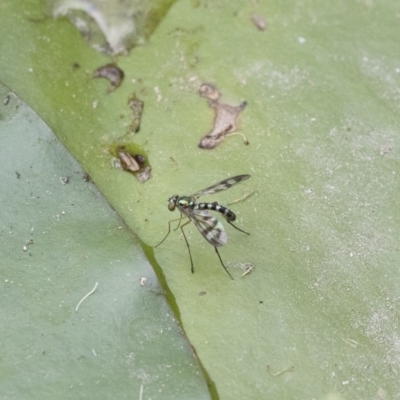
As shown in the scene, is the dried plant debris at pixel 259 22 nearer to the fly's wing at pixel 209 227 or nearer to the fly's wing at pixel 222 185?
the fly's wing at pixel 222 185

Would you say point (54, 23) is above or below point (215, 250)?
above

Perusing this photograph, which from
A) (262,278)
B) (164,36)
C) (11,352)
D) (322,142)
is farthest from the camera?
(164,36)

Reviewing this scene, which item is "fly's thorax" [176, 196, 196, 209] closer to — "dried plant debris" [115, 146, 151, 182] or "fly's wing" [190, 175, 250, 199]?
"fly's wing" [190, 175, 250, 199]

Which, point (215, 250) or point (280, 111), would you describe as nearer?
point (215, 250)

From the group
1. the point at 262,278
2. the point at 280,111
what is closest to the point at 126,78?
the point at 280,111

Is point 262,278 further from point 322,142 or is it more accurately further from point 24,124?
point 24,124

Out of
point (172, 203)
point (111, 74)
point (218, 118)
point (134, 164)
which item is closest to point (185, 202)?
point (172, 203)

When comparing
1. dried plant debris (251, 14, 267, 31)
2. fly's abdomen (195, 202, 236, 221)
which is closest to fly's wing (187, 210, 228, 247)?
fly's abdomen (195, 202, 236, 221)
